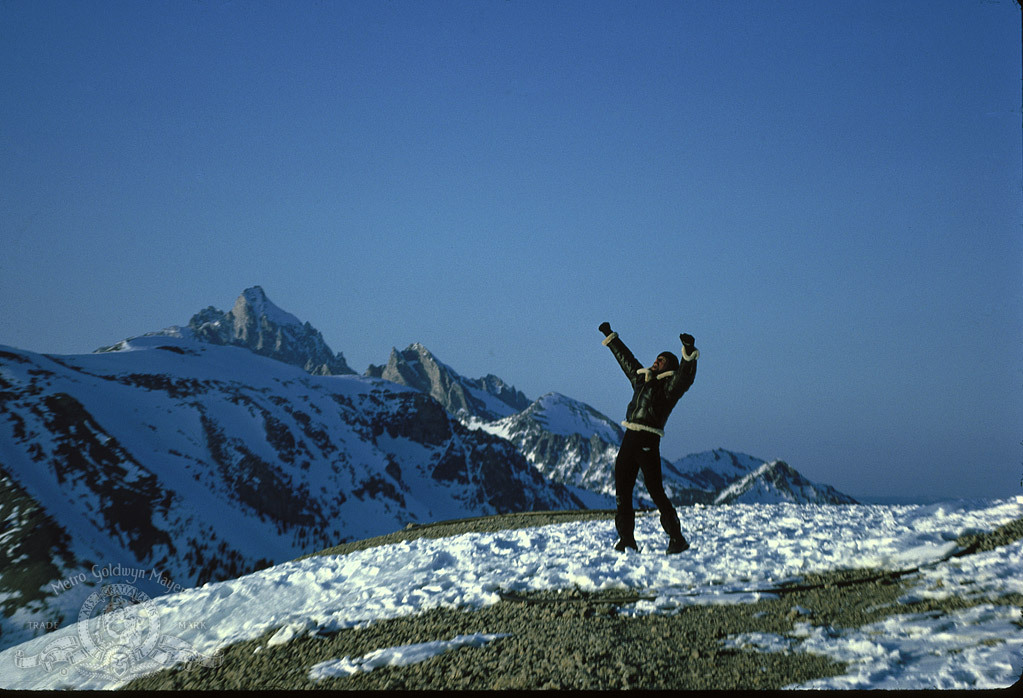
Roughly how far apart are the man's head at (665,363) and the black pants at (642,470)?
0.92 metres

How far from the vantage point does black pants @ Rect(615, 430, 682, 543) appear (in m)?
9.73

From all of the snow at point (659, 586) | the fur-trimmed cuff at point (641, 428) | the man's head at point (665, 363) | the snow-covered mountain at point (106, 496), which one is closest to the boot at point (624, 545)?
the snow at point (659, 586)

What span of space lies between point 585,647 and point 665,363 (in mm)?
4465

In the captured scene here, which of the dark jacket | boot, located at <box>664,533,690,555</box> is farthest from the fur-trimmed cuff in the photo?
boot, located at <box>664,533,690,555</box>

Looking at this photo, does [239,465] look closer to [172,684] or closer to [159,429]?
[159,429]

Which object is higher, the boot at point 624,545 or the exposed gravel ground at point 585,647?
the boot at point 624,545

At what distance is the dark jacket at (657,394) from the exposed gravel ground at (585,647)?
2392 millimetres

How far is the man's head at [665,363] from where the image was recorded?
9.79 meters

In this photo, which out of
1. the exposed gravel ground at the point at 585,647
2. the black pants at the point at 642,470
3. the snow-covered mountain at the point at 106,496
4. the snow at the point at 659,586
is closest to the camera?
the exposed gravel ground at the point at 585,647

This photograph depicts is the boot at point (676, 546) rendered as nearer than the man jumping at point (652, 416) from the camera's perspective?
No

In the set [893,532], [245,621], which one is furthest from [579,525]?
[245,621]

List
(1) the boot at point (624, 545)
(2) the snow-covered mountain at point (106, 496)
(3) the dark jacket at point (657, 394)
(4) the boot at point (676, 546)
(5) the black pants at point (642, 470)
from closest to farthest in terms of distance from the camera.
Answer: (3) the dark jacket at point (657, 394), (5) the black pants at point (642, 470), (4) the boot at point (676, 546), (1) the boot at point (624, 545), (2) the snow-covered mountain at point (106, 496)

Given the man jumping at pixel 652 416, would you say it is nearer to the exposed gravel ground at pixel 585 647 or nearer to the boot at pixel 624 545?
the boot at pixel 624 545

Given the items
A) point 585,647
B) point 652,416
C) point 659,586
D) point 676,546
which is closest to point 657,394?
point 652,416
